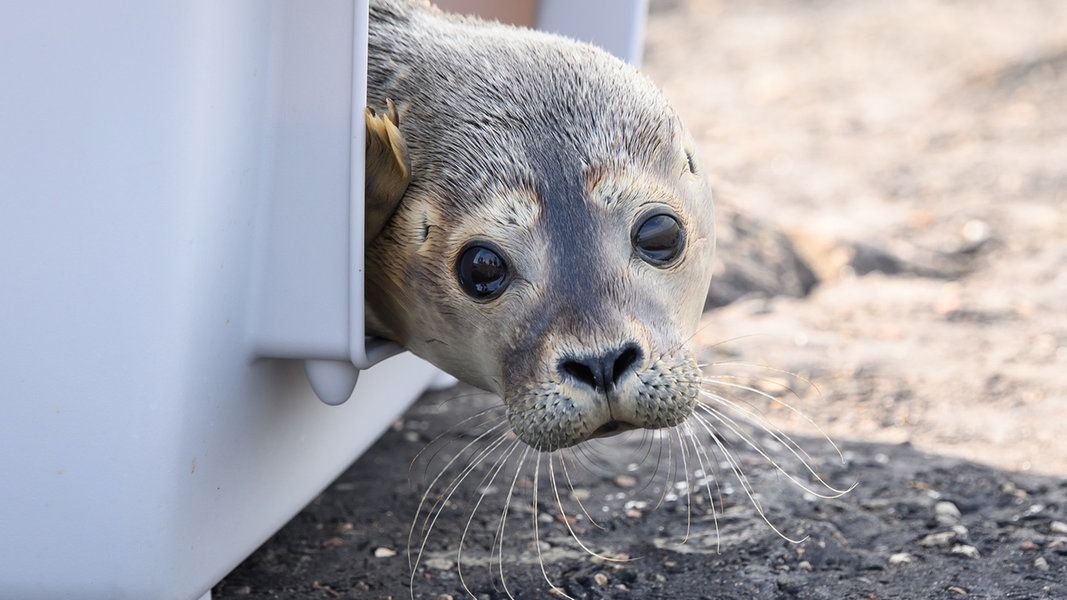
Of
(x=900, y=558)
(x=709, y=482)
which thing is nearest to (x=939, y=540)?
(x=900, y=558)

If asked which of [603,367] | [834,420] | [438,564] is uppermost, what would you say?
[603,367]

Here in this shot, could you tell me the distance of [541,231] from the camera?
2670mm

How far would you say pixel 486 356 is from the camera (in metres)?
2.79

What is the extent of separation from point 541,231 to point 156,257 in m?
0.76

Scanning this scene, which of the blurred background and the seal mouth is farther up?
the blurred background

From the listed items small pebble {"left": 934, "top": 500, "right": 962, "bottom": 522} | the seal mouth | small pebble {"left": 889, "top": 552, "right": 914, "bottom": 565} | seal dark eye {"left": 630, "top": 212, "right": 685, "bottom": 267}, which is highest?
seal dark eye {"left": 630, "top": 212, "right": 685, "bottom": 267}

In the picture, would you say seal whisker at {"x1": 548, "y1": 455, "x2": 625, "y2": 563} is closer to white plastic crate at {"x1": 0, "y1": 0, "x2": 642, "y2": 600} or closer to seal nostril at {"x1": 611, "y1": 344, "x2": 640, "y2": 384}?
Answer: seal nostril at {"x1": 611, "y1": 344, "x2": 640, "y2": 384}

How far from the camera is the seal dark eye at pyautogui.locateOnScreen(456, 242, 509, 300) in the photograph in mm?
2703

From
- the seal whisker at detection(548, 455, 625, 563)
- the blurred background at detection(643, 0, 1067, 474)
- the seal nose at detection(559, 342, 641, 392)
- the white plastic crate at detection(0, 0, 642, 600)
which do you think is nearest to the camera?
the white plastic crate at detection(0, 0, 642, 600)

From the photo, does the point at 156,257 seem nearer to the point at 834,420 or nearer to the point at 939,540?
the point at 939,540

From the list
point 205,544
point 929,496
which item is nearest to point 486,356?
point 205,544

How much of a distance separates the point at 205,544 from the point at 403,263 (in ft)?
2.41

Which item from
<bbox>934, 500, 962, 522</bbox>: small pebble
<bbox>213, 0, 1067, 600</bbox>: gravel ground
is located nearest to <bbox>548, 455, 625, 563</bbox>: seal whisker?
<bbox>213, 0, 1067, 600</bbox>: gravel ground

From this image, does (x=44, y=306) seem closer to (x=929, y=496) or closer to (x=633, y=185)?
(x=633, y=185)
